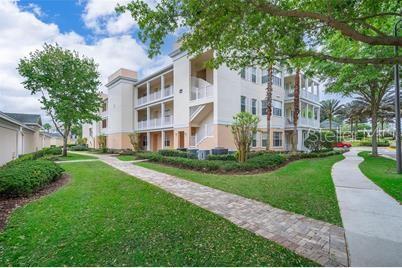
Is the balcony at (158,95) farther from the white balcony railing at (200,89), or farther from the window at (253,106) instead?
the window at (253,106)

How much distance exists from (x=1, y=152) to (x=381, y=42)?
19.2m

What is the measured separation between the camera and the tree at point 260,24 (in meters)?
4.62

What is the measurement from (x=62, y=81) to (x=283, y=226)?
2337 centimetres

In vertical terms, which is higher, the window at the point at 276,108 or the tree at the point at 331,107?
the tree at the point at 331,107

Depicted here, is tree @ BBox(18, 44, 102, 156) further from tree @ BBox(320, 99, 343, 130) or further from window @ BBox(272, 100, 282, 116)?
tree @ BBox(320, 99, 343, 130)

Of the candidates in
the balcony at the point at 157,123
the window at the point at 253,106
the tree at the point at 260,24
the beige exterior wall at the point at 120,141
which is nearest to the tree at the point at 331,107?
the window at the point at 253,106

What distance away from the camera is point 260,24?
19.7 ft

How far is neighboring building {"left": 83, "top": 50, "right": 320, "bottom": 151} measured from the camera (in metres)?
19.8

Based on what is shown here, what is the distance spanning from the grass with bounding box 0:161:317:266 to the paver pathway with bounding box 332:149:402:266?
1023 millimetres

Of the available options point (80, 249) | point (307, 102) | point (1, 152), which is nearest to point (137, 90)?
point (1, 152)

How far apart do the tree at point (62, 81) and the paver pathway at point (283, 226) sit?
1858cm

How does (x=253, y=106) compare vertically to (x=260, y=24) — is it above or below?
above

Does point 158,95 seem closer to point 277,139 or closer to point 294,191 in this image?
point 277,139

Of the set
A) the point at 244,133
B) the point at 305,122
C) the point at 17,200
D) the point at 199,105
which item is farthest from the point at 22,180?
the point at 305,122
